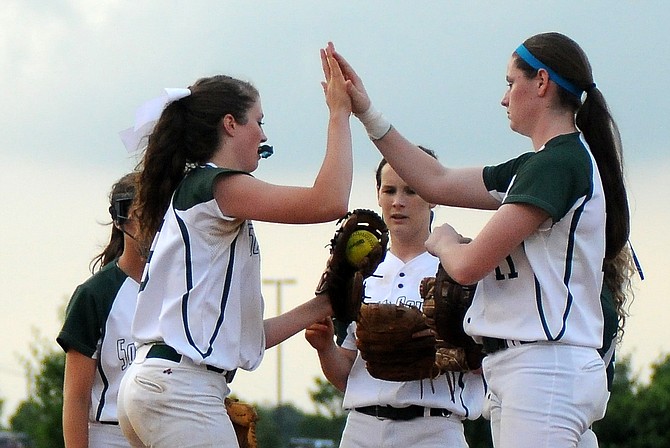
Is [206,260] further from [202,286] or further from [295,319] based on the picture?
[295,319]

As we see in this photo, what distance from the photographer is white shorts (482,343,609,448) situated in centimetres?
412

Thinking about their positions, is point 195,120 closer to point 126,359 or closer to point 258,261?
point 258,261

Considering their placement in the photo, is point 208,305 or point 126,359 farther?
point 126,359

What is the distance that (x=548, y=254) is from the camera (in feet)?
13.8

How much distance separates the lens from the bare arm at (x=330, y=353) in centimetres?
575

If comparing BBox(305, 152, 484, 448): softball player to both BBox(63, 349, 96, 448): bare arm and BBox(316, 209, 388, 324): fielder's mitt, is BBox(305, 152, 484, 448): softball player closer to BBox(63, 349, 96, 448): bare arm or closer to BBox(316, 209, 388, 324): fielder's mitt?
BBox(316, 209, 388, 324): fielder's mitt

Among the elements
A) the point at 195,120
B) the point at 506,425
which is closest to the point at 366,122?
the point at 195,120

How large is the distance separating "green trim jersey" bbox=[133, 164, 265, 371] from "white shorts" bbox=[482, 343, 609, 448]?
957 millimetres

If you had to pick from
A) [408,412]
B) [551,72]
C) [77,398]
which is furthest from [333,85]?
[77,398]

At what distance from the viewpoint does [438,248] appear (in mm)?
4426

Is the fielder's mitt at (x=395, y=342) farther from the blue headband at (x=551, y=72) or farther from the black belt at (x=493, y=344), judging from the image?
the blue headband at (x=551, y=72)

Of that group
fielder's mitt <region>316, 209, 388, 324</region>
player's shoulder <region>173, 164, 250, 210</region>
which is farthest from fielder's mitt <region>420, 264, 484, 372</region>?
player's shoulder <region>173, 164, 250, 210</region>

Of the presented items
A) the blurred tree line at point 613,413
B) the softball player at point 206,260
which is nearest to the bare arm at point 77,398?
the softball player at point 206,260

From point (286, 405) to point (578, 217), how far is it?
3948cm
